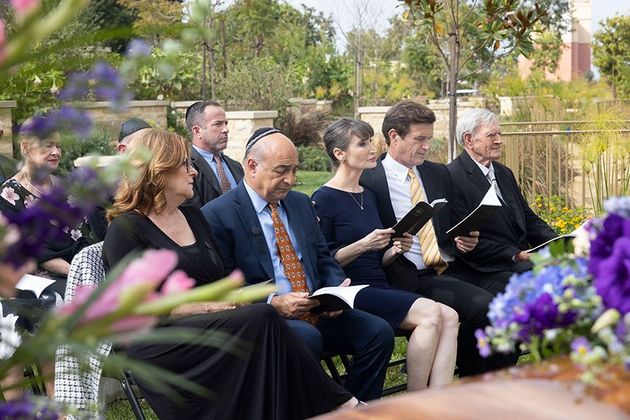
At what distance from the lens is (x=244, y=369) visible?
157 inches

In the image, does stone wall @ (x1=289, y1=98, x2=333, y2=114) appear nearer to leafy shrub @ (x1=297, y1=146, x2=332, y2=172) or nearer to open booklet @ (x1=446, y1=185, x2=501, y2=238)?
leafy shrub @ (x1=297, y1=146, x2=332, y2=172)

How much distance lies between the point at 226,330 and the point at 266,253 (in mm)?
740

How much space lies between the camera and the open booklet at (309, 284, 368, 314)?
4.15 meters

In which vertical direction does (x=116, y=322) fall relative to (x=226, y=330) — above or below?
above

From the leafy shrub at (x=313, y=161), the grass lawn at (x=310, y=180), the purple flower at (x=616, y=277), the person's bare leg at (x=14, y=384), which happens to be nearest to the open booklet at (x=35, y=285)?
the person's bare leg at (x=14, y=384)

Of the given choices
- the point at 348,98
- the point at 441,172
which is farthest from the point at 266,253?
the point at 348,98

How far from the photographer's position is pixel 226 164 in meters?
7.01

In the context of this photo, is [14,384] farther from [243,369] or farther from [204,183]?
[204,183]

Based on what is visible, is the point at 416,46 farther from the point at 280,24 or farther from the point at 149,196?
the point at 149,196

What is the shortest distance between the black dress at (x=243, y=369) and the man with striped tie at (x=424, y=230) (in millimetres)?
1389

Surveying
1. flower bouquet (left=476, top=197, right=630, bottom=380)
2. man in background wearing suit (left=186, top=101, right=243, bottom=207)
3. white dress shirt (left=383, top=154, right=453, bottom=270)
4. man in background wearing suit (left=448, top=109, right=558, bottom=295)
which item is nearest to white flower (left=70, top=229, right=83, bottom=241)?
man in background wearing suit (left=186, top=101, right=243, bottom=207)

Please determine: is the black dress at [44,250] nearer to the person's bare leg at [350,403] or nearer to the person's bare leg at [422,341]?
the person's bare leg at [350,403]

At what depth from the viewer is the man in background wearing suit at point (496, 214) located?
19.1ft

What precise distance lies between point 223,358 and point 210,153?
316 centimetres
